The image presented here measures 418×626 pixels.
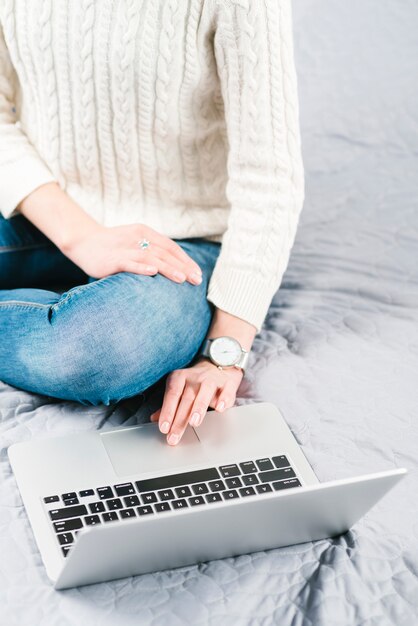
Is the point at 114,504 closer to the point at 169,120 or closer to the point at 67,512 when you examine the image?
the point at 67,512

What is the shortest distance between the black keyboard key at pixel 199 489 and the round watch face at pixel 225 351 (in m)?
0.26

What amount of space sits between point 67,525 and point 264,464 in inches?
10.7

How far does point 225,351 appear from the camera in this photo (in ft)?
4.13

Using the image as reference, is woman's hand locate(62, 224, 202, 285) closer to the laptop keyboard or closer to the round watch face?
the round watch face

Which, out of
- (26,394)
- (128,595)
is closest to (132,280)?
(26,394)

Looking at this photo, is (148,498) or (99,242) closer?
(148,498)

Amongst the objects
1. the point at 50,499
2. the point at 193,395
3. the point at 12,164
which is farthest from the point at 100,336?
the point at 12,164

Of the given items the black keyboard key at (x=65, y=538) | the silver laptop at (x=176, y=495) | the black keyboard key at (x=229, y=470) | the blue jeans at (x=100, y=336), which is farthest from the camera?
the blue jeans at (x=100, y=336)

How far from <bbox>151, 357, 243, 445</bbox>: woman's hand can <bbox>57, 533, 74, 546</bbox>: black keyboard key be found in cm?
20

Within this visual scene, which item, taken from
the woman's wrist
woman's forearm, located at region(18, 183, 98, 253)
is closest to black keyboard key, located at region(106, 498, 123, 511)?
the woman's wrist

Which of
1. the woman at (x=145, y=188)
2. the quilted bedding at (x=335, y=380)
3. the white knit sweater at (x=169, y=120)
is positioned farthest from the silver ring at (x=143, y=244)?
the quilted bedding at (x=335, y=380)

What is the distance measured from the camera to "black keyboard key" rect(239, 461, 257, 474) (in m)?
1.06

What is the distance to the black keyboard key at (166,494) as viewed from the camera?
3.30ft

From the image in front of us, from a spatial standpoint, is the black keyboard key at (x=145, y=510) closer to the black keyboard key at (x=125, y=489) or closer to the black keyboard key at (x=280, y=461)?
the black keyboard key at (x=125, y=489)
